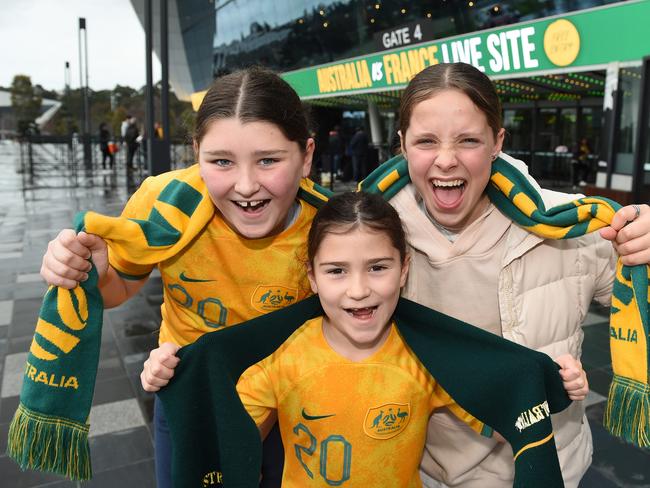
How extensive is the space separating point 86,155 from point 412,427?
26.5m

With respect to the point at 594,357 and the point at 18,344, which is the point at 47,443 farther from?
the point at 594,357

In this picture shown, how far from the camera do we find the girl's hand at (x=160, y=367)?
170 cm

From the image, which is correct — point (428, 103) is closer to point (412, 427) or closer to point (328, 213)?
point (328, 213)

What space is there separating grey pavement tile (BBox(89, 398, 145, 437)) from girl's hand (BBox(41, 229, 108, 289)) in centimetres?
259

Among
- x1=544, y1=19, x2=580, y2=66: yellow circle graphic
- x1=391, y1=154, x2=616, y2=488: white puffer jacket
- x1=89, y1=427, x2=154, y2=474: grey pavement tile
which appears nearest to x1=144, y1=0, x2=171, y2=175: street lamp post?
x1=89, y1=427, x2=154, y2=474: grey pavement tile

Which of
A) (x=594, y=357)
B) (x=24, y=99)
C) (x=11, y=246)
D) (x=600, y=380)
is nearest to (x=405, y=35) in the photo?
(x=11, y=246)

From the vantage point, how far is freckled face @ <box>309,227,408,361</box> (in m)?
1.82

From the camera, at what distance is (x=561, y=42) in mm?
10984

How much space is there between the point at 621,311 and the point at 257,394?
1.15m

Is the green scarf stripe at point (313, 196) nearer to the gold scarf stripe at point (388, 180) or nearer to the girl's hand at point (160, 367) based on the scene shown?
the gold scarf stripe at point (388, 180)

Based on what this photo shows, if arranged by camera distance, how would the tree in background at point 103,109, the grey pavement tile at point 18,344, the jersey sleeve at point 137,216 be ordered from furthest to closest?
1. the tree in background at point 103,109
2. the grey pavement tile at point 18,344
3. the jersey sleeve at point 137,216

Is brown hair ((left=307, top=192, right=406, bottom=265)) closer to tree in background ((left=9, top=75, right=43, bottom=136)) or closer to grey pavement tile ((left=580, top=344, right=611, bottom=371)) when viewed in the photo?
grey pavement tile ((left=580, top=344, right=611, bottom=371))

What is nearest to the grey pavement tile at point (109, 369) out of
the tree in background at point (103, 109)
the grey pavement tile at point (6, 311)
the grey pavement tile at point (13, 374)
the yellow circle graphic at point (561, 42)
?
the grey pavement tile at point (13, 374)

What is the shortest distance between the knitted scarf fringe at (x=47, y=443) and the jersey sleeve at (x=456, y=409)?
43.4 inches
